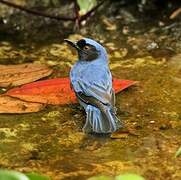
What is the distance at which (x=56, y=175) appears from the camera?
12.4 feet

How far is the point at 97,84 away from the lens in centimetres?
494

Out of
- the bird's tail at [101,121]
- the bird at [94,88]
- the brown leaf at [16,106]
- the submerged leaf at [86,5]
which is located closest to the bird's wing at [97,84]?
the bird at [94,88]

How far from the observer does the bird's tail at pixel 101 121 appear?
443cm

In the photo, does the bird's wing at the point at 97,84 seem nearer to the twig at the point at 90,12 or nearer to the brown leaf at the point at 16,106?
the brown leaf at the point at 16,106

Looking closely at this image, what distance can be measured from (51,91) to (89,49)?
0.59 metres

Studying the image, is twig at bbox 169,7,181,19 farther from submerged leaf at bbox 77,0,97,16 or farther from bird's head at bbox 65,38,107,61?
bird's head at bbox 65,38,107,61

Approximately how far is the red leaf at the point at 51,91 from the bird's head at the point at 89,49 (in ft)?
0.91

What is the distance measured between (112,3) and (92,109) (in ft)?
8.75

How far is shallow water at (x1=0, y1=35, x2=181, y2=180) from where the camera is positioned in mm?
3893

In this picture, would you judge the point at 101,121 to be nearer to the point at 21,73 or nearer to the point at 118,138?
the point at 118,138

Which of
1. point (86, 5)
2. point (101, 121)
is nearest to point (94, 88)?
point (101, 121)

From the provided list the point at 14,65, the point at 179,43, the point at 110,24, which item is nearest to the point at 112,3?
the point at 110,24

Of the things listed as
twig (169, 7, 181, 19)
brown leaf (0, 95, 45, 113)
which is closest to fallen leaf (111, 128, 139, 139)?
brown leaf (0, 95, 45, 113)

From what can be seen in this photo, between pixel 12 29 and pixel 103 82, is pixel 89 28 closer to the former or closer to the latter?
pixel 12 29
